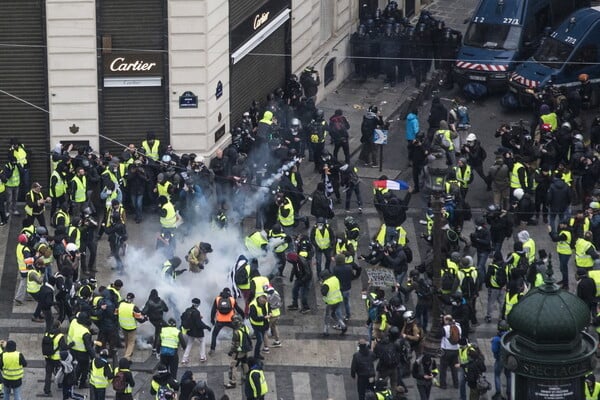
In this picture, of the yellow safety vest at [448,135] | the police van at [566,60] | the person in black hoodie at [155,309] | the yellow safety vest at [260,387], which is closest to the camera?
the yellow safety vest at [260,387]

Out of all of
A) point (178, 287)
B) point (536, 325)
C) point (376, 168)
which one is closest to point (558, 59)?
point (376, 168)

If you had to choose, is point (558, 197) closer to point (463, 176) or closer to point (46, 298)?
point (463, 176)

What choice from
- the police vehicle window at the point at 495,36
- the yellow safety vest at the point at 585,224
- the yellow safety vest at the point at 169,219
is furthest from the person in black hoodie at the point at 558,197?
the police vehicle window at the point at 495,36

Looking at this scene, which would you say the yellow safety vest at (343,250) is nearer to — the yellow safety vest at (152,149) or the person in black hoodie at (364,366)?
the person in black hoodie at (364,366)

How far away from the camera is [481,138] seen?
1599 inches

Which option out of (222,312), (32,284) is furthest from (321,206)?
(32,284)

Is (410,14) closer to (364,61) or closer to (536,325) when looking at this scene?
(364,61)

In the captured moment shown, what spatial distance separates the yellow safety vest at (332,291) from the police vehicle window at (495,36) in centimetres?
1574

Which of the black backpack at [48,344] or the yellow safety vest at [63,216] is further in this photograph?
the yellow safety vest at [63,216]

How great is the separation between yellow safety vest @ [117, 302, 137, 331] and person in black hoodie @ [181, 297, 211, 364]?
0.90m

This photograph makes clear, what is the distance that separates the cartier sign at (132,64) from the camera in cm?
3491

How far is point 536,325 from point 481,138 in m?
28.4

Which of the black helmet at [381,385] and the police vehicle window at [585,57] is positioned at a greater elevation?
the police vehicle window at [585,57]

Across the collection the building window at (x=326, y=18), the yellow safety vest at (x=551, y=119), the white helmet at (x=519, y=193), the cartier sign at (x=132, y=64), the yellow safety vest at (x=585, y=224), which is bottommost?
the white helmet at (x=519, y=193)
